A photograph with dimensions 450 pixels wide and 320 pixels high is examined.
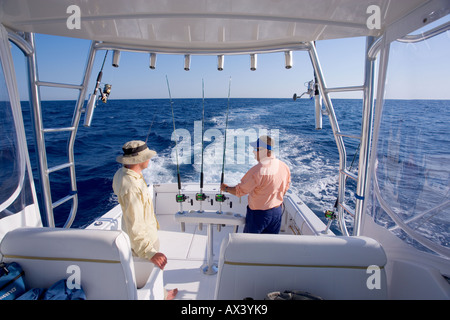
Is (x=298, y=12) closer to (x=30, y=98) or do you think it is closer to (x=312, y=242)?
(x=312, y=242)

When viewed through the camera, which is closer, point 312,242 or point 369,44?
point 312,242

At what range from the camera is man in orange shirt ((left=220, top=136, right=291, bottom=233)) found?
1.87m

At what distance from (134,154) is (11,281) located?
844 millimetres

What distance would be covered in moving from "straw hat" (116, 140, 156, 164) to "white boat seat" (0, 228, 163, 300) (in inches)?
19.7

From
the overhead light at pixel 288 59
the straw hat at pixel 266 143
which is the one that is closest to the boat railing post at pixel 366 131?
the overhead light at pixel 288 59

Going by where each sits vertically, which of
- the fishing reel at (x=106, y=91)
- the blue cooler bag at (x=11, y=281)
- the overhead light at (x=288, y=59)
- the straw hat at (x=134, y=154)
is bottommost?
the blue cooler bag at (x=11, y=281)

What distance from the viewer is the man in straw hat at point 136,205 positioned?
1.40 metres

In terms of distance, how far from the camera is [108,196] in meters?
5.54

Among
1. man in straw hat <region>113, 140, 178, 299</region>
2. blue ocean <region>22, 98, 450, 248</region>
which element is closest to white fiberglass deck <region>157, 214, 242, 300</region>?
man in straw hat <region>113, 140, 178, 299</region>

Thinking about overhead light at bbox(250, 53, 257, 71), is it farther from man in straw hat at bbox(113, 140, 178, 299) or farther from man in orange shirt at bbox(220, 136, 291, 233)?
man in straw hat at bbox(113, 140, 178, 299)

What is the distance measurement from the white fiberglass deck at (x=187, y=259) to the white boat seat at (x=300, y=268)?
590mm

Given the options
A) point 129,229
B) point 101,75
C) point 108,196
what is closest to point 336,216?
point 129,229

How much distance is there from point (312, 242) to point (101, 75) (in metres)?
2.17

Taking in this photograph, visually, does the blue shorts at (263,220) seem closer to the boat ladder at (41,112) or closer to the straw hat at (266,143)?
the straw hat at (266,143)
